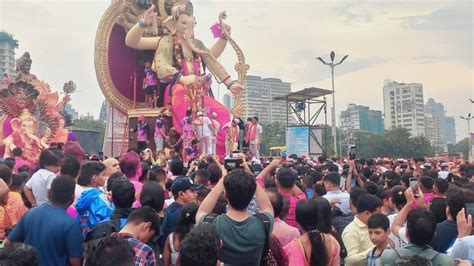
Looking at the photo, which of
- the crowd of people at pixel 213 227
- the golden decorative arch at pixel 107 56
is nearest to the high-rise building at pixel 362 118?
the golden decorative arch at pixel 107 56

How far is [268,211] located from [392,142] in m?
46.1

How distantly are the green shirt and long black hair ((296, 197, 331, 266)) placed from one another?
39cm

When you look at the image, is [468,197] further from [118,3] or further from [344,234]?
[118,3]

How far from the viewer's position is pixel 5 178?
460 cm

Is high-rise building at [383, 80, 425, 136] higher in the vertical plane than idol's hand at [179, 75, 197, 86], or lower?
higher

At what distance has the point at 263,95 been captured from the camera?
71.0 meters

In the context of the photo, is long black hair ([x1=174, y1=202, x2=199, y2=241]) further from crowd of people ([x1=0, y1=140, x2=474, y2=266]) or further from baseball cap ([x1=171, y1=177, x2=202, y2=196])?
baseball cap ([x1=171, y1=177, x2=202, y2=196])

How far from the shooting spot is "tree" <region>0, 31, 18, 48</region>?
207 ft

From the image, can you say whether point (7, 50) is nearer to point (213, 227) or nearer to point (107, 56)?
point (107, 56)

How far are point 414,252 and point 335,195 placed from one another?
2163 mm

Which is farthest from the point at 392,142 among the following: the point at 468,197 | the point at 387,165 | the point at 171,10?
the point at 468,197

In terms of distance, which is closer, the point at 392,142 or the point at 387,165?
the point at 387,165

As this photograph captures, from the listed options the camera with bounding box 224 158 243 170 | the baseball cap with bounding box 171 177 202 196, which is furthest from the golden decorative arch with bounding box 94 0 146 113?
the baseball cap with bounding box 171 177 202 196

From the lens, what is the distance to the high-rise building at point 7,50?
206ft
